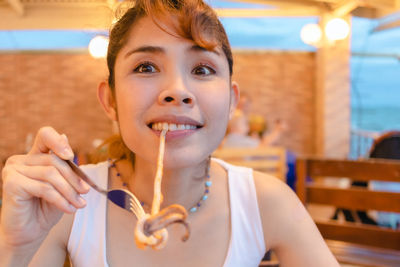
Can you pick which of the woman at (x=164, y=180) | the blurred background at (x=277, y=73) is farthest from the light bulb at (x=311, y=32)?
the woman at (x=164, y=180)

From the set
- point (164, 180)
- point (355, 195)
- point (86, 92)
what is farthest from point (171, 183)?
point (86, 92)

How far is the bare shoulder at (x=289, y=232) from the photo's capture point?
1.01 metres

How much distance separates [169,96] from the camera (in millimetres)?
795

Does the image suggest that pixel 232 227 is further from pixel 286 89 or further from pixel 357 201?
pixel 286 89

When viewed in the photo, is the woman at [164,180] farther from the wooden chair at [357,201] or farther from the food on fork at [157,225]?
the wooden chair at [357,201]

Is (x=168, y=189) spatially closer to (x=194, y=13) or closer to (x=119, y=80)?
(x=119, y=80)

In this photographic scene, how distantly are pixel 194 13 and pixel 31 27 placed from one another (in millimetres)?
6458

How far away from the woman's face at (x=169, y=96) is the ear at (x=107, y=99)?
125 mm

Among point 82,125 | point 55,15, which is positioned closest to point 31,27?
point 55,15

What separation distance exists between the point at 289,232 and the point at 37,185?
2.45 ft

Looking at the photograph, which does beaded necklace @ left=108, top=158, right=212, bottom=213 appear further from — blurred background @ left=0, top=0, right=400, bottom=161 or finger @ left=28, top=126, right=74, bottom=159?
blurred background @ left=0, top=0, right=400, bottom=161

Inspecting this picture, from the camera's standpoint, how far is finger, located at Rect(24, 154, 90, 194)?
73cm

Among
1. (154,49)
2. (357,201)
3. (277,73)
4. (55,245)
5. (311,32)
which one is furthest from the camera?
(277,73)

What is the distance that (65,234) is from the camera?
0.98 m
